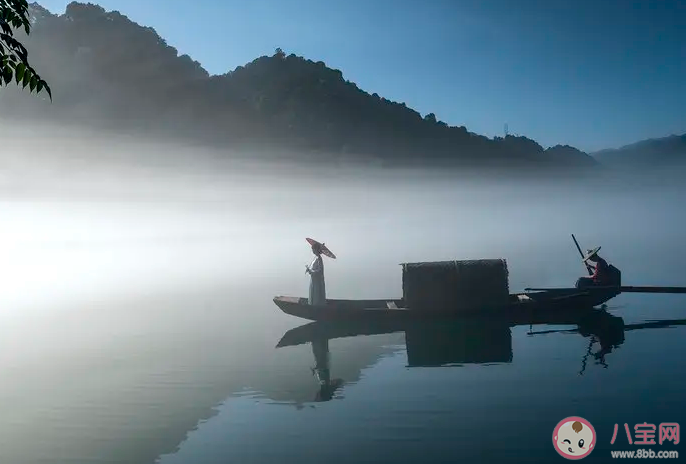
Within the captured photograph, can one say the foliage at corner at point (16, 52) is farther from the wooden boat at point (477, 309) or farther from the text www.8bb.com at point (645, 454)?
the wooden boat at point (477, 309)

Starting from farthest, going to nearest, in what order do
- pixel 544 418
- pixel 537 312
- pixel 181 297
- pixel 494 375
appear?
pixel 181 297, pixel 537 312, pixel 494 375, pixel 544 418

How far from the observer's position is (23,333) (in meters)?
39.7

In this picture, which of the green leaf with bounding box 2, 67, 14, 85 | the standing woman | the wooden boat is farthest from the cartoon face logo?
the standing woman

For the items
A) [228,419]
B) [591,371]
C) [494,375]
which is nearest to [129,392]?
[228,419]

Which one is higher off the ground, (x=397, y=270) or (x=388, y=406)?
(x=397, y=270)

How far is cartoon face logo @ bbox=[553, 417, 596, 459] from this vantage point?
14352mm

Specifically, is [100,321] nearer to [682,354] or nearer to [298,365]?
[298,365]

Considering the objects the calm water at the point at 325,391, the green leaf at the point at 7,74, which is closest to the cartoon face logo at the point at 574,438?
the calm water at the point at 325,391

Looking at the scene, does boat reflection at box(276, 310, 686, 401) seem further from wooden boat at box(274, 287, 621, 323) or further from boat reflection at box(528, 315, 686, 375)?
wooden boat at box(274, 287, 621, 323)

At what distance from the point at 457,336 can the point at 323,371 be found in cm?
829

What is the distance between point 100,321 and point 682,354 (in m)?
37.6

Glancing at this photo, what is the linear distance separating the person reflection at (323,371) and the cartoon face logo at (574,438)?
7.26 meters

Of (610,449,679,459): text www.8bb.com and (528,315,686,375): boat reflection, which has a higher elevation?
(528,315,686,375): boat reflection

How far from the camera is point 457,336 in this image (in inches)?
1125
